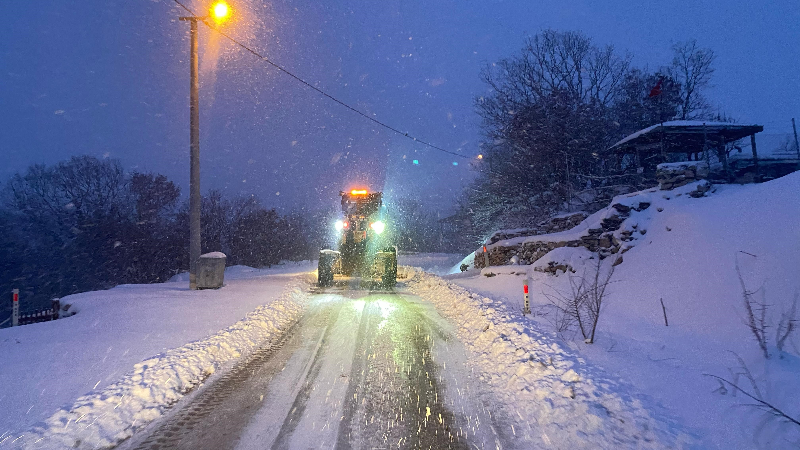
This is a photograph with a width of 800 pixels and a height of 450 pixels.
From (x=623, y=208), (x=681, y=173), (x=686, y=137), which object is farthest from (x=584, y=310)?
(x=686, y=137)

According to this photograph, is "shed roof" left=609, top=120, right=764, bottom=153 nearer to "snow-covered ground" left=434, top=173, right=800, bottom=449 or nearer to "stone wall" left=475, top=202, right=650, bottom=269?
"stone wall" left=475, top=202, right=650, bottom=269

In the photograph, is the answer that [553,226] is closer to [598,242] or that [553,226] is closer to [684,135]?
[598,242]

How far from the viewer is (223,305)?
11.8 meters

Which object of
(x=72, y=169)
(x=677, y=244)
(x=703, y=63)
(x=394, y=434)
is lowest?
(x=394, y=434)

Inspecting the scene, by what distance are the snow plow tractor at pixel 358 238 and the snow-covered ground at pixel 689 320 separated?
6.05 meters

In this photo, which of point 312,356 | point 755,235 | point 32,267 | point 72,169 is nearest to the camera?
point 312,356

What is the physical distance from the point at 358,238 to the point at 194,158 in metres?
7.60

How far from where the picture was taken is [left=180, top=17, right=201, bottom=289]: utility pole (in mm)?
14531

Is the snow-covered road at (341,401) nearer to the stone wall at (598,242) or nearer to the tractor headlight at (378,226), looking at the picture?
the stone wall at (598,242)

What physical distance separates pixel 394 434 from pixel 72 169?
44469 mm

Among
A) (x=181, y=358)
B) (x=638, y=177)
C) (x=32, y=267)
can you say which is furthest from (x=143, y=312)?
(x=32, y=267)

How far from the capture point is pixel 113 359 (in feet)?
22.0

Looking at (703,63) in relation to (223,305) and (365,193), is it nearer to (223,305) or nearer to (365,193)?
(365,193)

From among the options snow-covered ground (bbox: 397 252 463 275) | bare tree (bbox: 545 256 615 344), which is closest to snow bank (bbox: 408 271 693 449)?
bare tree (bbox: 545 256 615 344)
